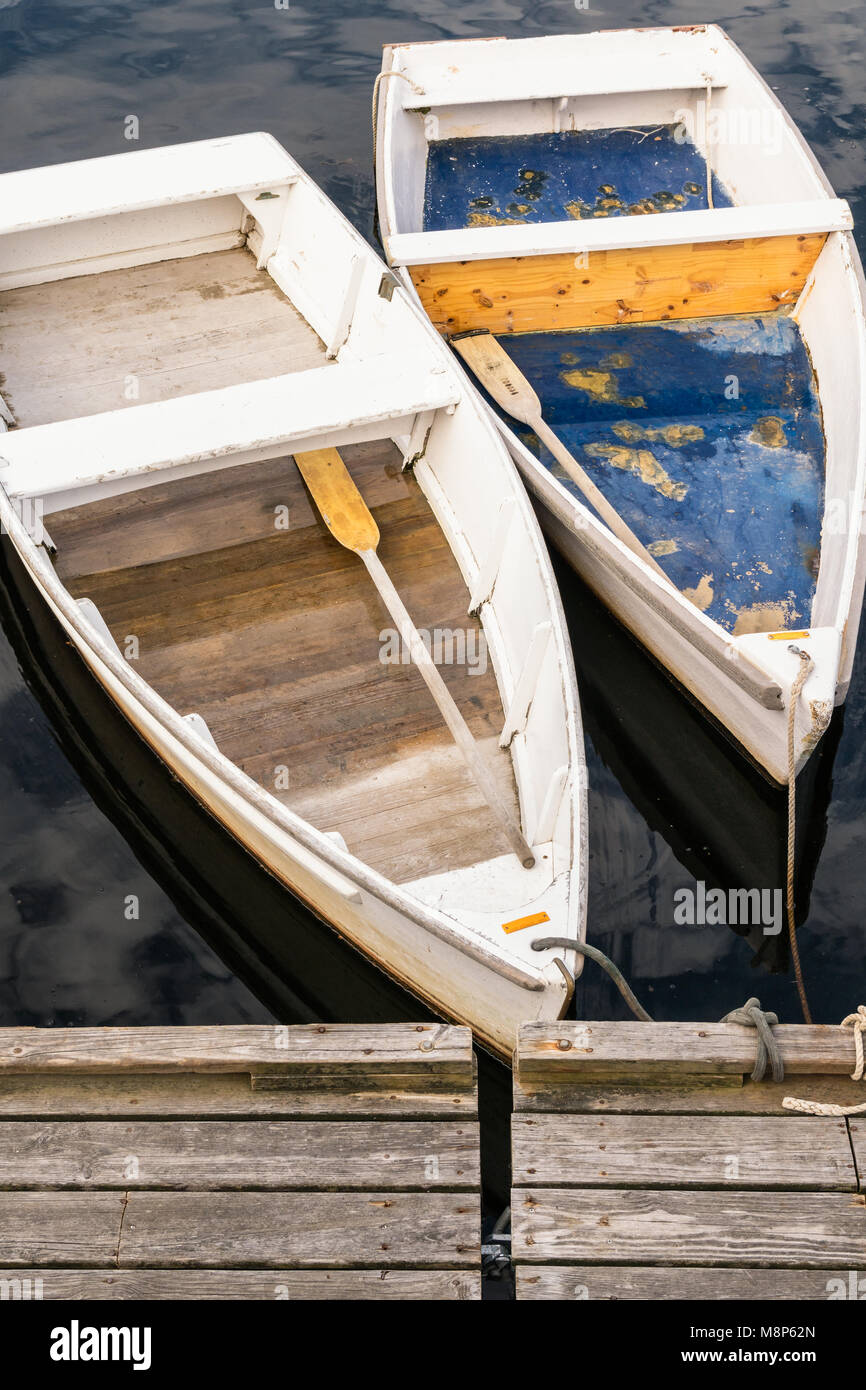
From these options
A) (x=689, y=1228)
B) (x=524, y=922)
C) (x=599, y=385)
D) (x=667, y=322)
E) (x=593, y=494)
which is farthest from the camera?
(x=667, y=322)

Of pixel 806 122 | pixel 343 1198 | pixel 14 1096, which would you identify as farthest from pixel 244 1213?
pixel 806 122

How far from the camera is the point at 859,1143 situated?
12.8 feet

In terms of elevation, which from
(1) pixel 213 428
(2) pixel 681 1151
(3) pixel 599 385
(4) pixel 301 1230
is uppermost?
(3) pixel 599 385

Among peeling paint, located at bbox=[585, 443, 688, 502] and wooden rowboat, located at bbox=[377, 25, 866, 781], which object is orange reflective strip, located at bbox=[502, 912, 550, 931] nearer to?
wooden rowboat, located at bbox=[377, 25, 866, 781]

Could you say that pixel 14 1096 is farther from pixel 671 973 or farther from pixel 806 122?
pixel 806 122

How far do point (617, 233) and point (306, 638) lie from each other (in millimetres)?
3181

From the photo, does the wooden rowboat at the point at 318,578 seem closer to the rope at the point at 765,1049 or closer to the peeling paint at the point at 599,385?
the rope at the point at 765,1049

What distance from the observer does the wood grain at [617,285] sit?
24.0 feet

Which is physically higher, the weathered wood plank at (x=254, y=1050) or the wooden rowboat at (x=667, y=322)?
the wooden rowboat at (x=667, y=322)

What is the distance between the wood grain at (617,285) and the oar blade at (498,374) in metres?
0.17

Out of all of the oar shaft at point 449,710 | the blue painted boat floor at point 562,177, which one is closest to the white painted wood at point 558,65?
the blue painted boat floor at point 562,177

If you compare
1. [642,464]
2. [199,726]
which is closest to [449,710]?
[199,726]

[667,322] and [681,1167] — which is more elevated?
[667,322]

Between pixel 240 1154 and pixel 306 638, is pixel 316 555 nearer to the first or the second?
pixel 306 638
